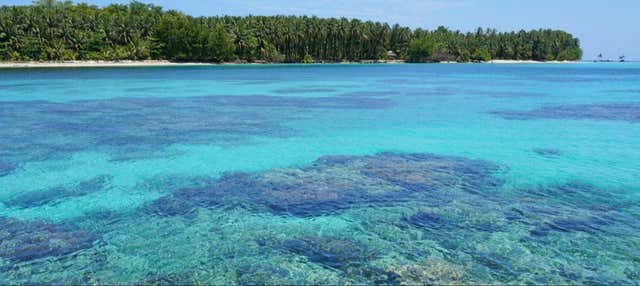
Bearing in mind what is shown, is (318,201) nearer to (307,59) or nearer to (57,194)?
(57,194)

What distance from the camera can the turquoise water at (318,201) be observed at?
700 cm

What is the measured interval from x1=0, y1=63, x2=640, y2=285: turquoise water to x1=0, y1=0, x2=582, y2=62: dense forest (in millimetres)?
72096

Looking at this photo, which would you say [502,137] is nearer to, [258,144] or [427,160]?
[427,160]

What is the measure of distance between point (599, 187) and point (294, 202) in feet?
23.8

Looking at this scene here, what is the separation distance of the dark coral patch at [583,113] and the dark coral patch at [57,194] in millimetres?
18989

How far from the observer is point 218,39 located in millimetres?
99688

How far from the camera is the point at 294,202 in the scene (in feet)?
32.3

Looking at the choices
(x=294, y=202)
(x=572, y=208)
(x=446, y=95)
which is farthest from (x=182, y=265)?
(x=446, y=95)

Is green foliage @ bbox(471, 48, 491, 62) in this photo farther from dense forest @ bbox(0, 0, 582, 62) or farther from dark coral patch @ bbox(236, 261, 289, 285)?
dark coral patch @ bbox(236, 261, 289, 285)

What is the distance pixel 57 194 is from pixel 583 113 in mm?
24382

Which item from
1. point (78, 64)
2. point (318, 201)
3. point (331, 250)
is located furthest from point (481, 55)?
point (331, 250)

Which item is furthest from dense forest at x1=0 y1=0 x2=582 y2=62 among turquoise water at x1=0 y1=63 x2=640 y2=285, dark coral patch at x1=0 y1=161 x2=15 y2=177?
dark coral patch at x1=0 y1=161 x2=15 y2=177

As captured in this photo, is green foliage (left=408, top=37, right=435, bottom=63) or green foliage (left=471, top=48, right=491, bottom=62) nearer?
green foliage (left=408, top=37, right=435, bottom=63)

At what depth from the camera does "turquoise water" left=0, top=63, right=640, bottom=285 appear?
7.00 meters
